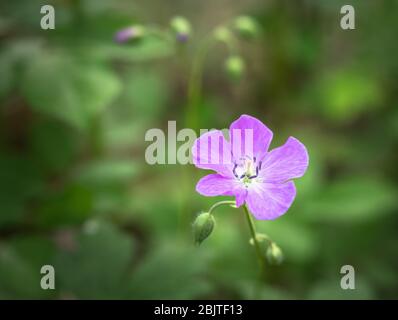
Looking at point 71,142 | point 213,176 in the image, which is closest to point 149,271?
point 213,176

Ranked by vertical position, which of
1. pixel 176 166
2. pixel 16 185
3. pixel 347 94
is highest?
pixel 347 94

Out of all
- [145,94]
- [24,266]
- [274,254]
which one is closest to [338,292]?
[274,254]

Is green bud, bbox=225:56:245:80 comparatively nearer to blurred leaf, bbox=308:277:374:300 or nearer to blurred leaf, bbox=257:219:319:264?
blurred leaf, bbox=257:219:319:264

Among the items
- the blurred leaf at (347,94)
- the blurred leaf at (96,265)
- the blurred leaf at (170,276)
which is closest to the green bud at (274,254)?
the blurred leaf at (170,276)

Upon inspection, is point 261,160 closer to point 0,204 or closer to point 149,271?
point 149,271

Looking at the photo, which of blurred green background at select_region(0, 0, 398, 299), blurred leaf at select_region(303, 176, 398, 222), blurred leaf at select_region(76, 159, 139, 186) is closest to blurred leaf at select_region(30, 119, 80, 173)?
blurred green background at select_region(0, 0, 398, 299)

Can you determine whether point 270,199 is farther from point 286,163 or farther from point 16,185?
point 16,185

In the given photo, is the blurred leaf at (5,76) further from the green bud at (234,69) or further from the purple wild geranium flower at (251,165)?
the purple wild geranium flower at (251,165)

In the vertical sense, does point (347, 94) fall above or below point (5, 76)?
above
